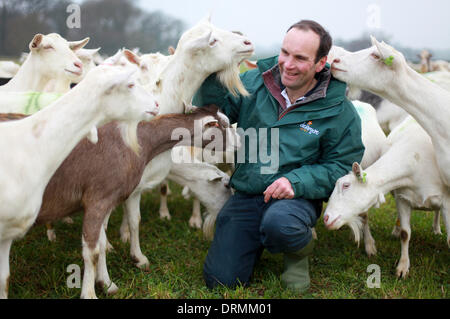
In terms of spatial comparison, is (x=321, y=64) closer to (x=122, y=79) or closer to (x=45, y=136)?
(x=122, y=79)

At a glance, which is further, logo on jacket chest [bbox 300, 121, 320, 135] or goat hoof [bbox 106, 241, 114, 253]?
goat hoof [bbox 106, 241, 114, 253]

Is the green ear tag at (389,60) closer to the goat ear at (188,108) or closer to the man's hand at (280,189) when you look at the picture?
the man's hand at (280,189)

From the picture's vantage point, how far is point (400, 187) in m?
3.78

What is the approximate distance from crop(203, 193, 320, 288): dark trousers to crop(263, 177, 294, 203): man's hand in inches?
3.5

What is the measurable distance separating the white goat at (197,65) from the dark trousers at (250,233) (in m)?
0.78

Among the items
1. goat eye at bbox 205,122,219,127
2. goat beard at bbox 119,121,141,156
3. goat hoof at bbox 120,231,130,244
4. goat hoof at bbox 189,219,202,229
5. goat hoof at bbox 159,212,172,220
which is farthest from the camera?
goat hoof at bbox 159,212,172,220

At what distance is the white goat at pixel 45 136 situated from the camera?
2.48 m

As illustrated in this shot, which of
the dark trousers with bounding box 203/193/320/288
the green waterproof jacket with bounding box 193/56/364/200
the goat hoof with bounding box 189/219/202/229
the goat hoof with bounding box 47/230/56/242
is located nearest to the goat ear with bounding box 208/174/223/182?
the dark trousers with bounding box 203/193/320/288

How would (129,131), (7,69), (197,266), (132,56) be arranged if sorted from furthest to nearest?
(7,69), (132,56), (197,266), (129,131)

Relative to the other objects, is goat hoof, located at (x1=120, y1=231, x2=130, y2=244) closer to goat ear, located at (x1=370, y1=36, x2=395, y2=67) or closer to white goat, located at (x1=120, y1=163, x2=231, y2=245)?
white goat, located at (x1=120, y1=163, x2=231, y2=245)

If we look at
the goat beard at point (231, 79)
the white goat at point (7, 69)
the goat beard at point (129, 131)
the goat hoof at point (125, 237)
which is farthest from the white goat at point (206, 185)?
the white goat at point (7, 69)

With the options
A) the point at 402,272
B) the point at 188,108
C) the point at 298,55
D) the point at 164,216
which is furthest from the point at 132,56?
the point at 402,272

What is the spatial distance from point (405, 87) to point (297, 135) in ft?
2.90

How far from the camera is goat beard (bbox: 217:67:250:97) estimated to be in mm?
3561
